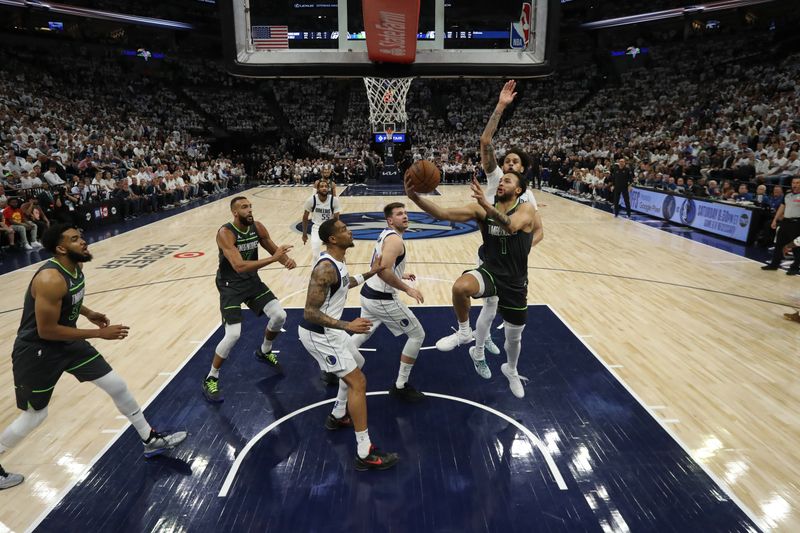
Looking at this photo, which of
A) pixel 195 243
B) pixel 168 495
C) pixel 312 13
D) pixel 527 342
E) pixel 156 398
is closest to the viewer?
pixel 168 495

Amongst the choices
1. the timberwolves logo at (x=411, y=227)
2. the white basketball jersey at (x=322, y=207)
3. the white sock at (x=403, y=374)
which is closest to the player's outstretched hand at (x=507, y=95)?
the white sock at (x=403, y=374)

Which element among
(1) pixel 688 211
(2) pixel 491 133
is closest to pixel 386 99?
(1) pixel 688 211

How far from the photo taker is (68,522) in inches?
137

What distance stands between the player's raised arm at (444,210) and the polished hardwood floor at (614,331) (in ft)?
8.40

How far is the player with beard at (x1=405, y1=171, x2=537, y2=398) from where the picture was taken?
4613 mm

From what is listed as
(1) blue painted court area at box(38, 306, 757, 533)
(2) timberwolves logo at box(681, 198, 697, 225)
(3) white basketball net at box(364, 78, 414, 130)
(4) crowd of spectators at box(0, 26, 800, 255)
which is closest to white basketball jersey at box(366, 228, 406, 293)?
(1) blue painted court area at box(38, 306, 757, 533)

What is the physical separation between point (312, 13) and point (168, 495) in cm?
632

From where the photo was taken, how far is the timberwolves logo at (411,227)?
13.9 meters

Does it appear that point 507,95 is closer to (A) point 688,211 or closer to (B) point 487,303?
(B) point 487,303

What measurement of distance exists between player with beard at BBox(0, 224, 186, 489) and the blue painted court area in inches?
28.3

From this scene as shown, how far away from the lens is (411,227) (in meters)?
15.1

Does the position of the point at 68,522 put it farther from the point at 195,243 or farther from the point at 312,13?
the point at 195,243

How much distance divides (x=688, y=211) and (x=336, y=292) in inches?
531

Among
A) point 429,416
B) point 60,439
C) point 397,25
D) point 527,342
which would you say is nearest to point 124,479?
point 60,439
